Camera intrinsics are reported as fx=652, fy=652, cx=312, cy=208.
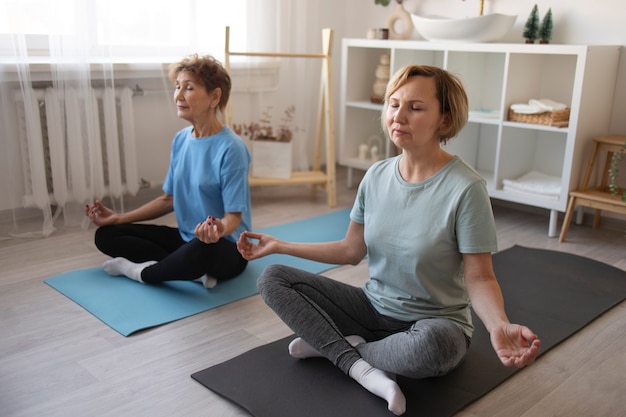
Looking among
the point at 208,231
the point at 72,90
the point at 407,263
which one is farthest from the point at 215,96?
the point at 407,263

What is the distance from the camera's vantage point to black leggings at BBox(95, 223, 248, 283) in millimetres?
2244

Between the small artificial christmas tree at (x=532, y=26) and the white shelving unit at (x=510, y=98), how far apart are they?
8cm

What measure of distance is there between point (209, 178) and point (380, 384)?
106 centimetres

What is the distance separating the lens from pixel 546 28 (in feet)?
10.2

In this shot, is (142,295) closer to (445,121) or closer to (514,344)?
(445,121)

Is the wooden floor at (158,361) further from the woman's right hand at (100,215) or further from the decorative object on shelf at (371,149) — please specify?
the decorative object on shelf at (371,149)

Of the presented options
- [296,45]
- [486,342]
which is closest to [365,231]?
[486,342]

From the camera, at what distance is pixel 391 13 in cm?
379

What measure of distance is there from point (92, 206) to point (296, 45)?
6.13ft

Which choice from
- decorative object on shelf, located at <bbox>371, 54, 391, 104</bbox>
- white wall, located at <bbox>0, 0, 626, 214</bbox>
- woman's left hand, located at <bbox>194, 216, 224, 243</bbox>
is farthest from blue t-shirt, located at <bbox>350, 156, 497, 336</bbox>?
decorative object on shelf, located at <bbox>371, 54, 391, 104</bbox>

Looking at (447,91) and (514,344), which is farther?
(447,91)

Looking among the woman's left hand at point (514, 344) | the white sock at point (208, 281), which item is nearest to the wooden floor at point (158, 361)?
the white sock at point (208, 281)

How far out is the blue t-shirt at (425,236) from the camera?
153cm

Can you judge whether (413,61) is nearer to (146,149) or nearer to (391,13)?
(391,13)
